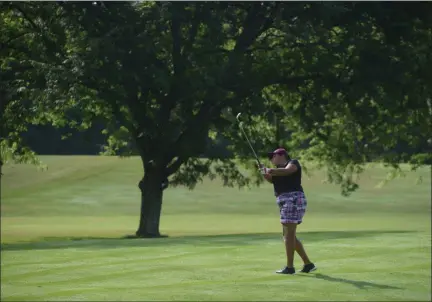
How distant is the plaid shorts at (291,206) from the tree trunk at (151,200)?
2280cm

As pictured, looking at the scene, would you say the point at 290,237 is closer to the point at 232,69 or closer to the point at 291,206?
the point at 291,206

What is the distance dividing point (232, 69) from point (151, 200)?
8.12m

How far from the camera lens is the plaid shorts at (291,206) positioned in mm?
15656

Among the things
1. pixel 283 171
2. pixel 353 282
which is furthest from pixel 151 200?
pixel 353 282

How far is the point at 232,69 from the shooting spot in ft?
110

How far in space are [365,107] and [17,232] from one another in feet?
68.3

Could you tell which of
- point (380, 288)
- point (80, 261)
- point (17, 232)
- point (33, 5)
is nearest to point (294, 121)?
point (33, 5)

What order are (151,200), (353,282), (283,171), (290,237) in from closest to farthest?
(353,282) < (283,171) < (290,237) < (151,200)

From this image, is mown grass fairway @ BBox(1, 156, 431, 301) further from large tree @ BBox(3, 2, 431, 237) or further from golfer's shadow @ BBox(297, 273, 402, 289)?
large tree @ BBox(3, 2, 431, 237)

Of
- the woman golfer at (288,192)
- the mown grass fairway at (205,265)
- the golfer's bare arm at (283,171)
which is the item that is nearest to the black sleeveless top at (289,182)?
the woman golfer at (288,192)

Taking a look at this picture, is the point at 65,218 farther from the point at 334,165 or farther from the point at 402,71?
the point at 402,71

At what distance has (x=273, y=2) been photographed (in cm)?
3447

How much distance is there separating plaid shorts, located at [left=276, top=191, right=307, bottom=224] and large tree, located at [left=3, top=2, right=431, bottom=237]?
16.3m

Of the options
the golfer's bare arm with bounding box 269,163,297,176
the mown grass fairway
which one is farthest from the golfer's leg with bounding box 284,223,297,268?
the golfer's bare arm with bounding box 269,163,297,176
